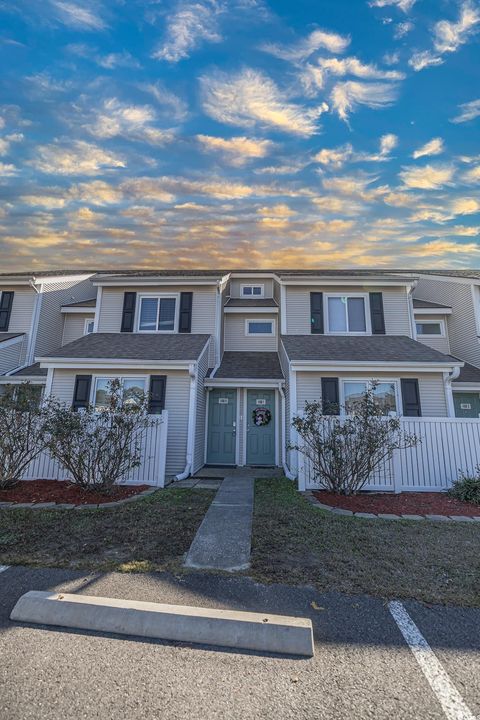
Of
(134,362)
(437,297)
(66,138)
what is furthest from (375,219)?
(66,138)

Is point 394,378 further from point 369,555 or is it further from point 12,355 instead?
point 12,355

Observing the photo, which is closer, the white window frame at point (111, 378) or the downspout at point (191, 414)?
the downspout at point (191, 414)

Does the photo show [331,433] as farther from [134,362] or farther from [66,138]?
[66,138]

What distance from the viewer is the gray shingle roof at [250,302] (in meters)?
13.3

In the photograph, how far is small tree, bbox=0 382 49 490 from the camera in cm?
700

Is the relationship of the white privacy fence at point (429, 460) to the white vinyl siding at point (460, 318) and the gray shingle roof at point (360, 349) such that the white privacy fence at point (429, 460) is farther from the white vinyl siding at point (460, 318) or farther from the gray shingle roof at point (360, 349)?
the white vinyl siding at point (460, 318)

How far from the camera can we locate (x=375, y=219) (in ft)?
40.4

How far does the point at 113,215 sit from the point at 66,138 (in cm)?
320

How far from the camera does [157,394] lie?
30.9 ft

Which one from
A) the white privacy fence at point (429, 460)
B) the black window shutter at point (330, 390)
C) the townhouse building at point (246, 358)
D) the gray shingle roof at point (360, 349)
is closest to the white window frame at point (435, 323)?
the townhouse building at point (246, 358)

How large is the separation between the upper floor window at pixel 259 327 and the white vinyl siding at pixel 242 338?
133 mm

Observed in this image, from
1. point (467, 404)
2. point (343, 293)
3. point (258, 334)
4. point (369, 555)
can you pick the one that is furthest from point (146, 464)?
point (467, 404)

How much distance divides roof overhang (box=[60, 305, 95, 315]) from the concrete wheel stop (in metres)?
12.9

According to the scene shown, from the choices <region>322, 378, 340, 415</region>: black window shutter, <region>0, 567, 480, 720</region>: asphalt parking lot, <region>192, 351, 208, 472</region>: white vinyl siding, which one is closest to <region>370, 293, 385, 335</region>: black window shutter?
<region>322, 378, 340, 415</region>: black window shutter
